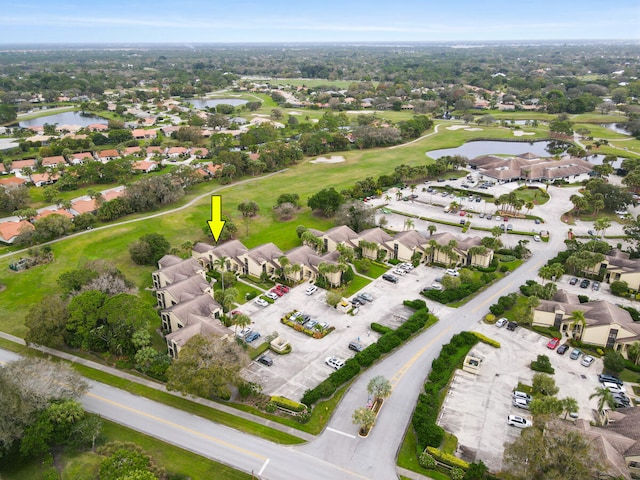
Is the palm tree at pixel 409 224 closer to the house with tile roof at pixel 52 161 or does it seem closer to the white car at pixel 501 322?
the white car at pixel 501 322

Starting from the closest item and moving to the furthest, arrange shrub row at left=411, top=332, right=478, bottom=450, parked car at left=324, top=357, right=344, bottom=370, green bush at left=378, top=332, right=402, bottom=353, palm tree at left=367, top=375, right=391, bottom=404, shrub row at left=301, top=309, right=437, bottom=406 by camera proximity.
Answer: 1. shrub row at left=411, top=332, right=478, bottom=450
2. palm tree at left=367, top=375, right=391, bottom=404
3. shrub row at left=301, top=309, right=437, bottom=406
4. parked car at left=324, top=357, right=344, bottom=370
5. green bush at left=378, top=332, right=402, bottom=353

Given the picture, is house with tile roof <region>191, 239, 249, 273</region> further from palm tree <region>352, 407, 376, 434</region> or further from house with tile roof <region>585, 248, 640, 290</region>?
house with tile roof <region>585, 248, 640, 290</region>

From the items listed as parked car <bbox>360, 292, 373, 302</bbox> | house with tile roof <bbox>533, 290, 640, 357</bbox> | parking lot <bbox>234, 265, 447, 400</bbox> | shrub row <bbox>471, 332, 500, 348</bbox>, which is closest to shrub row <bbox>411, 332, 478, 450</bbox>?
shrub row <bbox>471, 332, 500, 348</bbox>

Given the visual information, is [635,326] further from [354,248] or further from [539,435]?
[354,248]

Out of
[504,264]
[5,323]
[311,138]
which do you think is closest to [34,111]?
[311,138]

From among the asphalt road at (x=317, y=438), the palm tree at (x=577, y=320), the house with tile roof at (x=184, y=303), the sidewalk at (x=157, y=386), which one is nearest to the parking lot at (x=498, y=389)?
the palm tree at (x=577, y=320)

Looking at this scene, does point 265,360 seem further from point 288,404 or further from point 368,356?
point 368,356

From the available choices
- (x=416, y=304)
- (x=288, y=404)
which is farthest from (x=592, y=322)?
(x=288, y=404)
